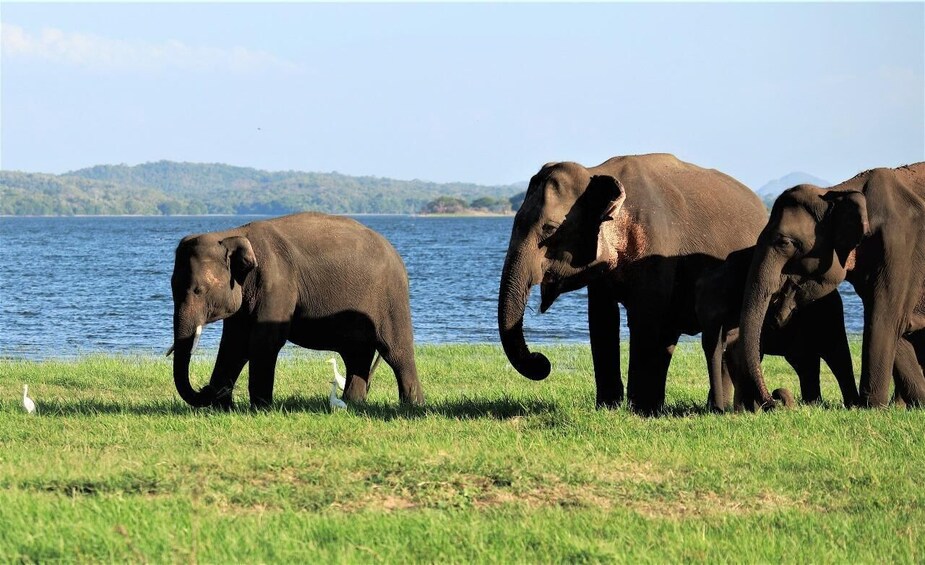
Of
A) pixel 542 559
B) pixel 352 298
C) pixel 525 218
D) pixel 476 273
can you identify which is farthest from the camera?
pixel 476 273

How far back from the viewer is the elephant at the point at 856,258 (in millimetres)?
12180

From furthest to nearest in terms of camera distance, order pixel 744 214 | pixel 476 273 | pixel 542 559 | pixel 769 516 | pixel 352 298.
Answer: pixel 476 273 < pixel 352 298 < pixel 744 214 < pixel 769 516 < pixel 542 559

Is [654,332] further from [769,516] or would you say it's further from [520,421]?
[769,516]

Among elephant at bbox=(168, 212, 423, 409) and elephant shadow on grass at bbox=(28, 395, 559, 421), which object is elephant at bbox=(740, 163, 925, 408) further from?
elephant at bbox=(168, 212, 423, 409)

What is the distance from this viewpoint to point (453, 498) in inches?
379

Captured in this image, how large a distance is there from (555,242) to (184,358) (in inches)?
153

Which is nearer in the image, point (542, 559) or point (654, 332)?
point (542, 559)

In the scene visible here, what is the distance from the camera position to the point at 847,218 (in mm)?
12273

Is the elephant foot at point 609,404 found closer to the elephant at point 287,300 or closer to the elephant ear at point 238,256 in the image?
the elephant at point 287,300

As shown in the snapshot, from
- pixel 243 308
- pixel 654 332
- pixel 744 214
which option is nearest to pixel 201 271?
pixel 243 308

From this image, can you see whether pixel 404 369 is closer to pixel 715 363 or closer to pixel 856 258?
pixel 715 363

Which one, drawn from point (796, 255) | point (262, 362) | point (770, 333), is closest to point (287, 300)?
point (262, 362)

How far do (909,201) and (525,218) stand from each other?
363 centimetres

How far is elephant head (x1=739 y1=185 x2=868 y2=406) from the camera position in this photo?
1209 cm
